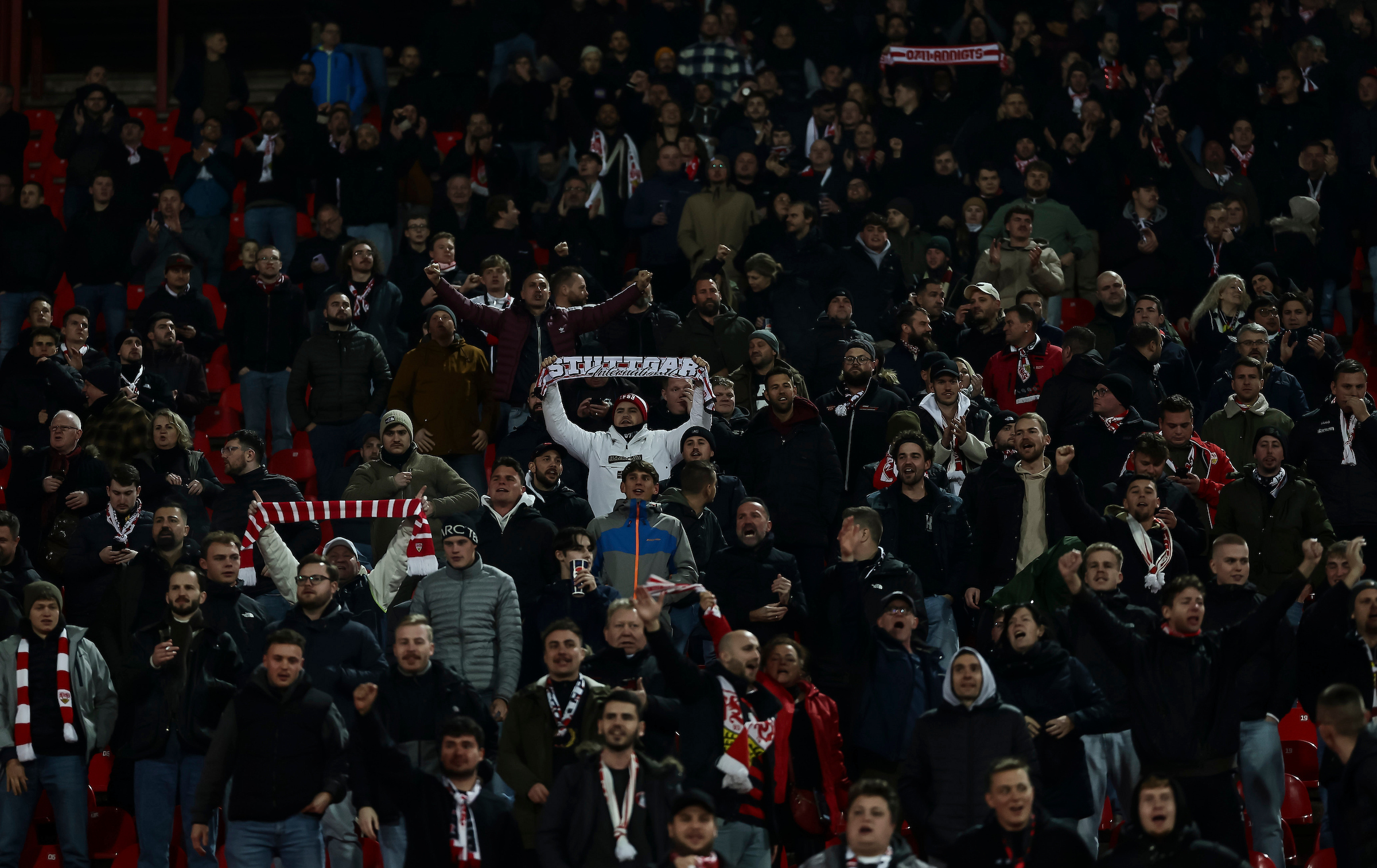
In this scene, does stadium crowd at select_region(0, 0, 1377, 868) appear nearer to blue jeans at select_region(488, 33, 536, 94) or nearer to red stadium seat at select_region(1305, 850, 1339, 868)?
blue jeans at select_region(488, 33, 536, 94)

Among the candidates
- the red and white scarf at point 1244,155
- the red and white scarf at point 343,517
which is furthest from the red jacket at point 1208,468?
the red and white scarf at point 1244,155

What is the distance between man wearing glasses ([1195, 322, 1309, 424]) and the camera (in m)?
12.1

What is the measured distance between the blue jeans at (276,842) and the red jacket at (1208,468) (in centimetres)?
547

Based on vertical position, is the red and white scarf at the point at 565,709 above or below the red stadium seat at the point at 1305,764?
above

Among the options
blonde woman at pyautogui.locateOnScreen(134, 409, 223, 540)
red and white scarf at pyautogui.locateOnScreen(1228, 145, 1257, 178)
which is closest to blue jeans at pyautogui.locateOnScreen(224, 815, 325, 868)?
blonde woman at pyautogui.locateOnScreen(134, 409, 223, 540)

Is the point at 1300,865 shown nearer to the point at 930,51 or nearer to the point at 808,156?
the point at 808,156

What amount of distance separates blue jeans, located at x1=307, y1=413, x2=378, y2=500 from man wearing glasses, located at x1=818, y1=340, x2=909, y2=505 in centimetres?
343

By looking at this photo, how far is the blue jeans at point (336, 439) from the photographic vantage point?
1274 centimetres

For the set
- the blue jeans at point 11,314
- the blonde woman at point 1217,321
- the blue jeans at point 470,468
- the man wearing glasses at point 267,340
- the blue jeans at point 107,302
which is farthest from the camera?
the blue jeans at point 107,302

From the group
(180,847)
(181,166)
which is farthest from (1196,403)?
(181,166)

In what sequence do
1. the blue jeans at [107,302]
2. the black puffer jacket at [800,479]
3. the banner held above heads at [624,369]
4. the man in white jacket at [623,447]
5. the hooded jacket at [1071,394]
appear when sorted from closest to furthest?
the black puffer jacket at [800,479], the man in white jacket at [623,447], the banner held above heads at [624,369], the hooded jacket at [1071,394], the blue jeans at [107,302]

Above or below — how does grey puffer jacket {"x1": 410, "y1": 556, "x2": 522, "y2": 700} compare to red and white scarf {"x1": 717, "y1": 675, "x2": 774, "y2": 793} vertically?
above

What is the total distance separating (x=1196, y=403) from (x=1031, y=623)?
5270 millimetres

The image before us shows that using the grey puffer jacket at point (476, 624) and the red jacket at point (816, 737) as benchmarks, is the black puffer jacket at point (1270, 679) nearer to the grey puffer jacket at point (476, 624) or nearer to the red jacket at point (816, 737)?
the red jacket at point (816, 737)
